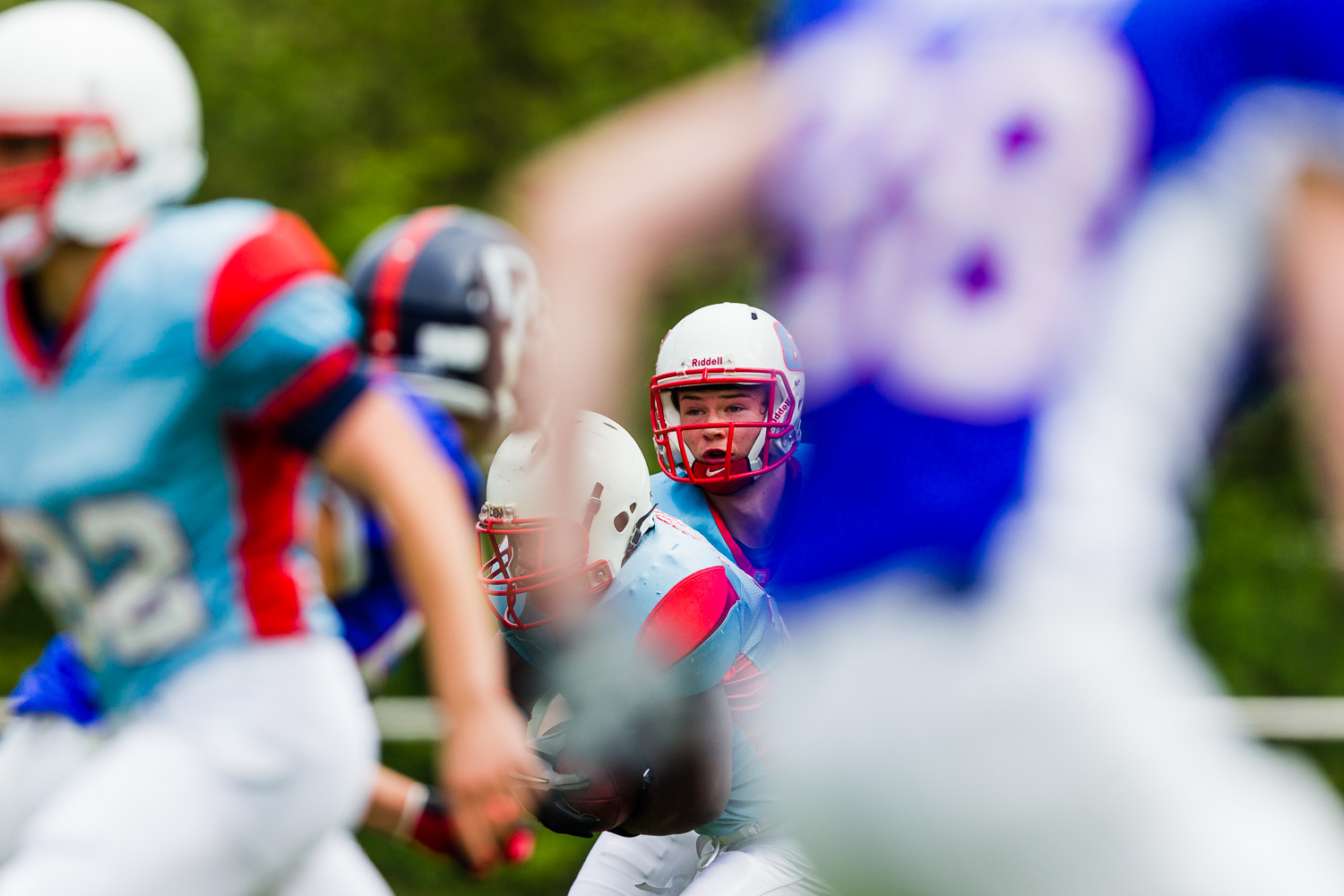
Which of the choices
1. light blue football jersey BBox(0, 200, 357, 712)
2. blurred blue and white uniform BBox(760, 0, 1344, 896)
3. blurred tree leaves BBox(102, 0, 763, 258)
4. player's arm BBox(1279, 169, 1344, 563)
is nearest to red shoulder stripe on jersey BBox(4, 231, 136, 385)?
light blue football jersey BBox(0, 200, 357, 712)

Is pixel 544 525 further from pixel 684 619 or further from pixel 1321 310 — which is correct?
pixel 1321 310

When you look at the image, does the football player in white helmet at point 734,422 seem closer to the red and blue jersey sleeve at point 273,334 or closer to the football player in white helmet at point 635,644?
the football player in white helmet at point 635,644

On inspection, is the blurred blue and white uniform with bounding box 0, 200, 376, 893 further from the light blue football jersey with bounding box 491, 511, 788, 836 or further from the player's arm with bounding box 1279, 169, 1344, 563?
the player's arm with bounding box 1279, 169, 1344, 563

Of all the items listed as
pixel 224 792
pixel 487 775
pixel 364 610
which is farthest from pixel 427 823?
pixel 487 775

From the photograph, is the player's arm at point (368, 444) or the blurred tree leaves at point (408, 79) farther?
the blurred tree leaves at point (408, 79)

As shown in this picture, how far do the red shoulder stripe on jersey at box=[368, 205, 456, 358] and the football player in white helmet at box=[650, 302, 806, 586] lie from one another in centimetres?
163

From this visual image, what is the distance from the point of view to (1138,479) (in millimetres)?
1287

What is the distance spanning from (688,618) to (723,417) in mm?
249

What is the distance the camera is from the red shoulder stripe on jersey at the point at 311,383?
2.30 metres

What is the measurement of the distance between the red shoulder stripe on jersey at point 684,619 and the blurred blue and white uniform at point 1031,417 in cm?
45

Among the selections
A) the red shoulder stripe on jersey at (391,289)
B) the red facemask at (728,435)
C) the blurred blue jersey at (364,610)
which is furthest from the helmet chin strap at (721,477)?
the red shoulder stripe on jersey at (391,289)

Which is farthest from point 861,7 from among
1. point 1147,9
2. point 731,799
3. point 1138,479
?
point 731,799

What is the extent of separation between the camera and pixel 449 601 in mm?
2018

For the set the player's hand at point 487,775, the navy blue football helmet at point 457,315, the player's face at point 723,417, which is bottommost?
the navy blue football helmet at point 457,315
